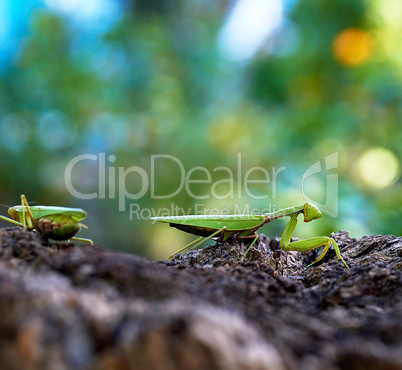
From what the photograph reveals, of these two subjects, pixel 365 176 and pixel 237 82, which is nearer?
pixel 365 176

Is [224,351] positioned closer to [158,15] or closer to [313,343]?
[313,343]

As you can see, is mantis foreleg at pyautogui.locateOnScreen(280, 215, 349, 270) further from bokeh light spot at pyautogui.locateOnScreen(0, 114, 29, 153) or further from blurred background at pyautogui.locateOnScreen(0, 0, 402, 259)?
bokeh light spot at pyautogui.locateOnScreen(0, 114, 29, 153)

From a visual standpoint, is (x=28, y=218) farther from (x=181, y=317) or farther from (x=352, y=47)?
(x=352, y=47)

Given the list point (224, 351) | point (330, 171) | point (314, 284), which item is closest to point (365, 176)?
point (330, 171)

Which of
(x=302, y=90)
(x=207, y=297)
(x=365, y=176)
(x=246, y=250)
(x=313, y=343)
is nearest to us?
(x=313, y=343)

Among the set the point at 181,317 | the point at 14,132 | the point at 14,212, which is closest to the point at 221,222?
the point at 14,212

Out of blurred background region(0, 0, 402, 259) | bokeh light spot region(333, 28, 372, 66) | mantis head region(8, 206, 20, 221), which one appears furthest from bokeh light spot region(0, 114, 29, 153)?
bokeh light spot region(333, 28, 372, 66)

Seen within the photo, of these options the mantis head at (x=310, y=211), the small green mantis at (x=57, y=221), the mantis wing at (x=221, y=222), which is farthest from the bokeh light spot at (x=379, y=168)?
the small green mantis at (x=57, y=221)
